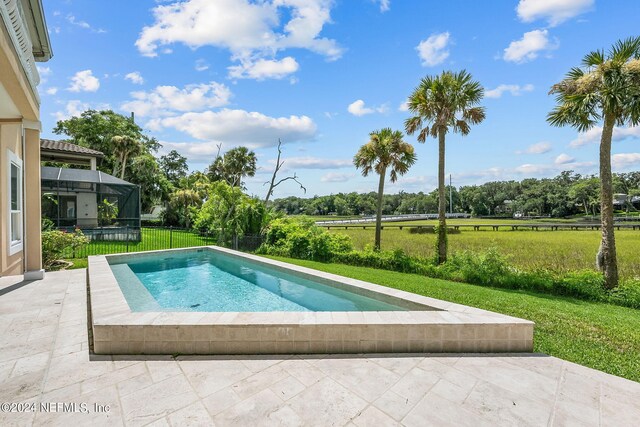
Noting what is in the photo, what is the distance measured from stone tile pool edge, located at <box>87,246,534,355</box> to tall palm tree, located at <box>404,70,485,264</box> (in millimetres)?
6960

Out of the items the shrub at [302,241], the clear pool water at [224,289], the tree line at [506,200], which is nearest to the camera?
the clear pool water at [224,289]

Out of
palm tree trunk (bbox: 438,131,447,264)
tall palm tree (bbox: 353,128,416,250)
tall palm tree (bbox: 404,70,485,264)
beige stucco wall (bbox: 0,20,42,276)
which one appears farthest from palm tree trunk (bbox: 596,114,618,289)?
beige stucco wall (bbox: 0,20,42,276)

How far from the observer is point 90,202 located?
19.3 metres

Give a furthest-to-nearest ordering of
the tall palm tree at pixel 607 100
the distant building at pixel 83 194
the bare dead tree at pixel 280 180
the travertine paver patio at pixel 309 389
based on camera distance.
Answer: the bare dead tree at pixel 280 180
the distant building at pixel 83 194
the tall palm tree at pixel 607 100
the travertine paver patio at pixel 309 389

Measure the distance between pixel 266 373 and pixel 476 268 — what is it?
780 centimetres

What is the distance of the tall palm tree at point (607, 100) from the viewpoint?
7.36 meters

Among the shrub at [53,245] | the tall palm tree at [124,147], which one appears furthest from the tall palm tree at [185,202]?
the shrub at [53,245]

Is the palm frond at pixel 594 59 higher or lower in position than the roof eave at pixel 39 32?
higher

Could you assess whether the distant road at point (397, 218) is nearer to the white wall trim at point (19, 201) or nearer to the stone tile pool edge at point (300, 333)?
the white wall trim at point (19, 201)

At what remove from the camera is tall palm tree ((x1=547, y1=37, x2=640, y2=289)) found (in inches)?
290

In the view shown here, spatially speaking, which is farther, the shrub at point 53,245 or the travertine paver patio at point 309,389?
the shrub at point 53,245

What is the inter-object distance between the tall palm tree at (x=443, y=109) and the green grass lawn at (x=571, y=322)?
3.60 meters

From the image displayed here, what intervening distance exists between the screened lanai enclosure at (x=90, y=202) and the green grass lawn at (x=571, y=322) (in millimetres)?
14181

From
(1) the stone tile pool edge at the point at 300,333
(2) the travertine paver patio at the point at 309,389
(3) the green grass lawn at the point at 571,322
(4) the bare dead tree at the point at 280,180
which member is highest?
(4) the bare dead tree at the point at 280,180
